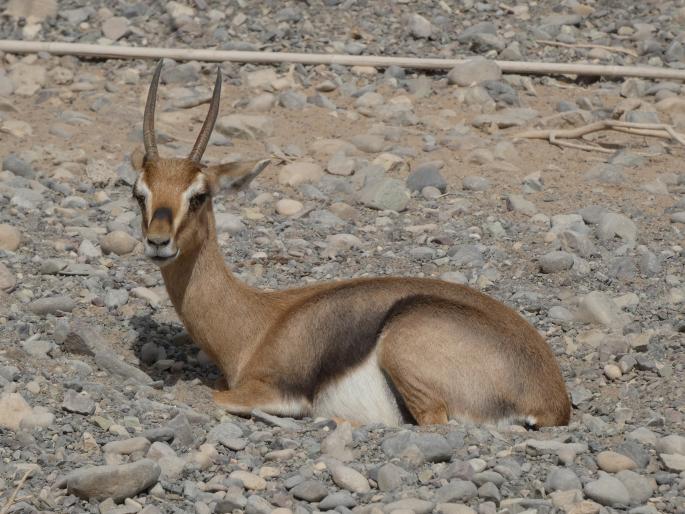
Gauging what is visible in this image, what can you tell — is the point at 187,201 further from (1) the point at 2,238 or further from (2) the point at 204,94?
(2) the point at 204,94

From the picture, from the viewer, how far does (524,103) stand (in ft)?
47.6

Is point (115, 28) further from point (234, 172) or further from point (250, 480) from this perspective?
point (250, 480)

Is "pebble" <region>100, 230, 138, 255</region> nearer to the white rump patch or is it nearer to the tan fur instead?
the tan fur

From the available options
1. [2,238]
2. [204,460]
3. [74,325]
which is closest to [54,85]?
[2,238]

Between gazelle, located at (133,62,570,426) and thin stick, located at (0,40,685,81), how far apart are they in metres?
6.57

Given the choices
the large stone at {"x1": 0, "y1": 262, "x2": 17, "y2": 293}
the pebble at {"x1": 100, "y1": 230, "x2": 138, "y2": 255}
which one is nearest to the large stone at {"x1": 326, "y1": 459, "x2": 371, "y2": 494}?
the large stone at {"x1": 0, "y1": 262, "x2": 17, "y2": 293}

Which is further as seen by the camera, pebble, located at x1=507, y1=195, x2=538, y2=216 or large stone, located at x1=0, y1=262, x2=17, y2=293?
pebble, located at x1=507, y1=195, x2=538, y2=216

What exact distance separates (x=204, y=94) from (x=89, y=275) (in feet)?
15.9

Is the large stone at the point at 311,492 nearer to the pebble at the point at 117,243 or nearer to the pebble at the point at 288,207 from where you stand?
the pebble at the point at 117,243

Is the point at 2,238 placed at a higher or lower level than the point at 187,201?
lower

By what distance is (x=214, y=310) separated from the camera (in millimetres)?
8602

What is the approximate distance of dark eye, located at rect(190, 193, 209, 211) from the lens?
8.16 m

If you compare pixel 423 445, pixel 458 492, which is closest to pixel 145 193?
pixel 423 445

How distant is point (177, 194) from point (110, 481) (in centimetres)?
241
